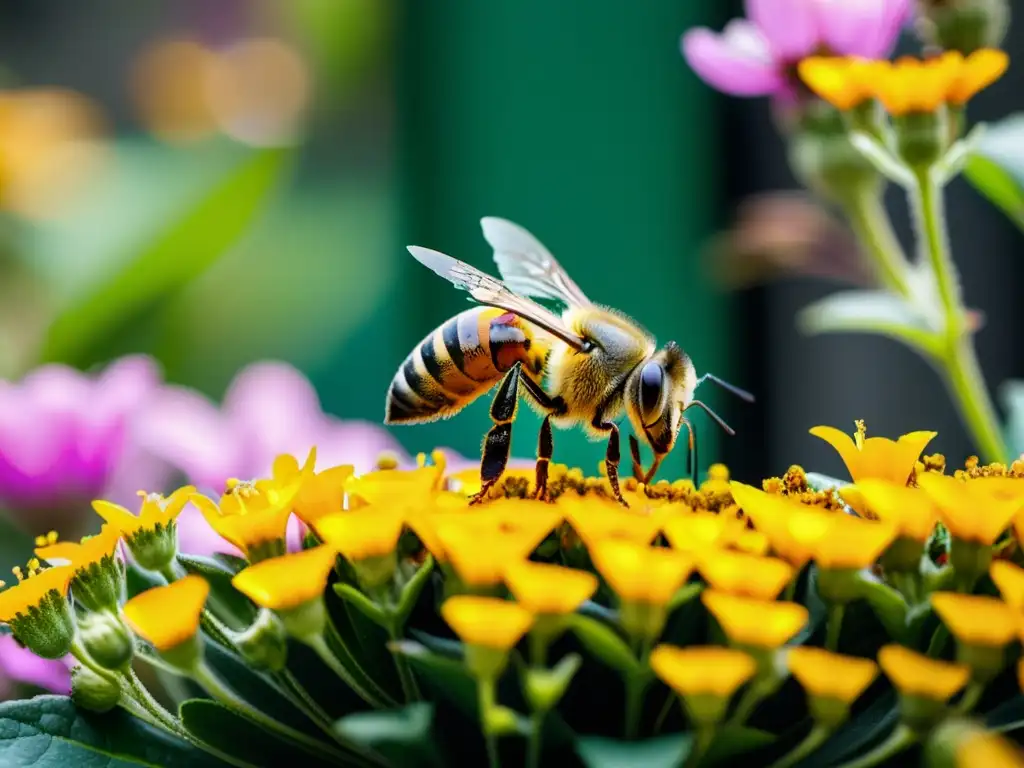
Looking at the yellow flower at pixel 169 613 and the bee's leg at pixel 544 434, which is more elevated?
the bee's leg at pixel 544 434

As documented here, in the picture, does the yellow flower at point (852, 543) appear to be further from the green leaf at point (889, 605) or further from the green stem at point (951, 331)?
the green stem at point (951, 331)

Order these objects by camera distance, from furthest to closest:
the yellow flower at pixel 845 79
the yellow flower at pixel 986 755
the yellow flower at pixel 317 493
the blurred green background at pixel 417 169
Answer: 1. the blurred green background at pixel 417 169
2. the yellow flower at pixel 845 79
3. the yellow flower at pixel 317 493
4. the yellow flower at pixel 986 755

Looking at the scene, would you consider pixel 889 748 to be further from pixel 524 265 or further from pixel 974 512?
pixel 524 265

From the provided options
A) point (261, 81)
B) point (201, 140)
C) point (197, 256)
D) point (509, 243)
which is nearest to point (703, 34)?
point (509, 243)

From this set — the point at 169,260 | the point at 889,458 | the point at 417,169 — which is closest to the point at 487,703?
the point at 889,458

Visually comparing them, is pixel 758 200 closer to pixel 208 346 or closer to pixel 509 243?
pixel 208 346

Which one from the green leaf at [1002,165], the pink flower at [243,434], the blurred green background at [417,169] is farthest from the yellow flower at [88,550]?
the blurred green background at [417,169]

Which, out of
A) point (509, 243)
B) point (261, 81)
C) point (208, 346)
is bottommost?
point (208, 346)
